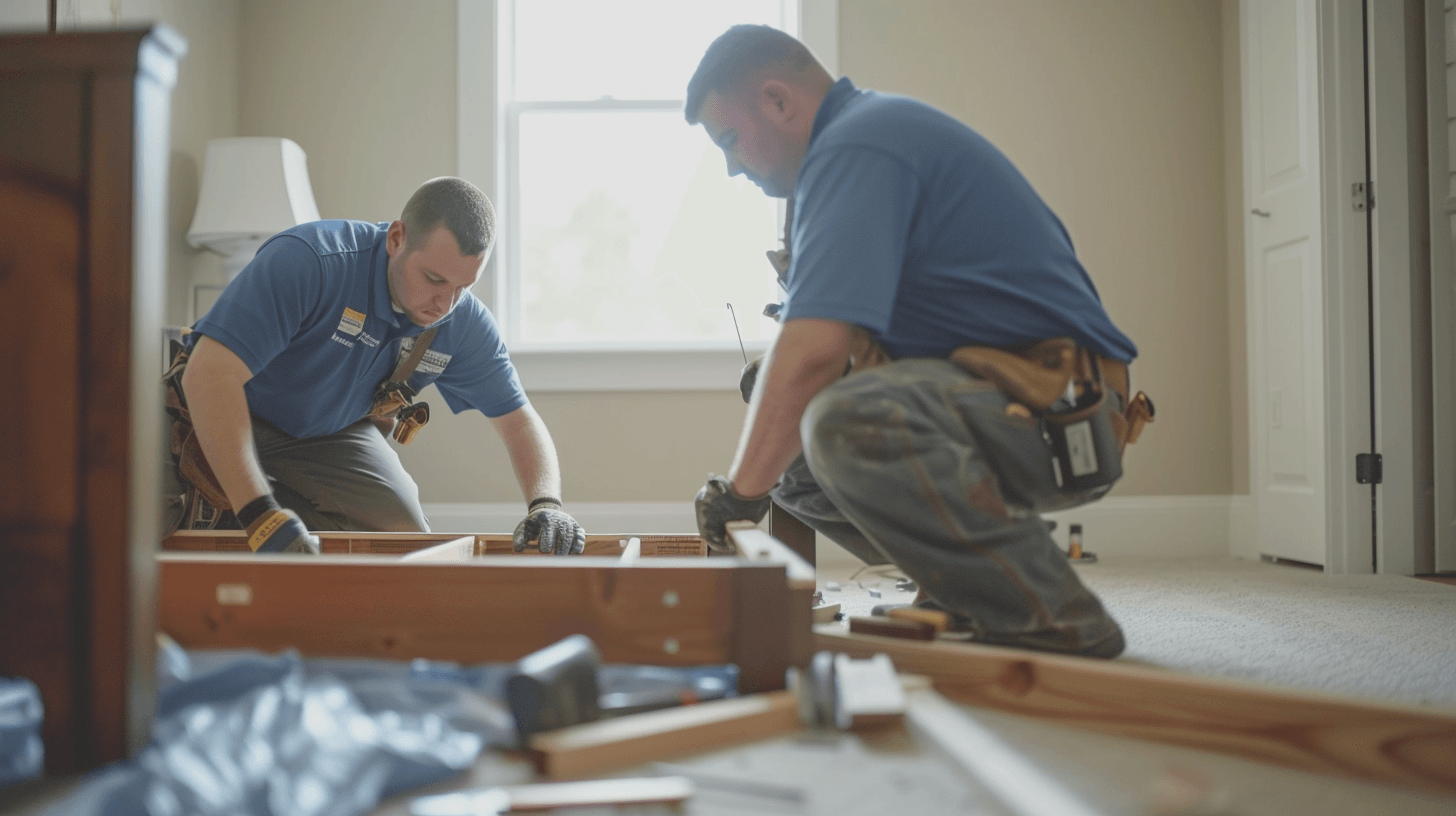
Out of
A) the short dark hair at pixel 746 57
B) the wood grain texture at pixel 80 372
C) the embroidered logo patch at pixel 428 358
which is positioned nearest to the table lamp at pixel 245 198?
the embroidered logo patch at pixel 428 358

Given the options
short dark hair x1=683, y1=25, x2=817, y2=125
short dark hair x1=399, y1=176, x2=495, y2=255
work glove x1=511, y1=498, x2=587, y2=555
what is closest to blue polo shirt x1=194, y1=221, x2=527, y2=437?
short dark hair x1=399, y1=176, x2=495, y2=255

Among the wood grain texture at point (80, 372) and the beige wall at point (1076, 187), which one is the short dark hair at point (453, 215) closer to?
the wood grain texture at point (80, 372)

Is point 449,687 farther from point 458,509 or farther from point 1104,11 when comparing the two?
point 1104,11

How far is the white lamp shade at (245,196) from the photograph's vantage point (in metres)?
3.22

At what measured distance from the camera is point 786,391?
1.38 meters

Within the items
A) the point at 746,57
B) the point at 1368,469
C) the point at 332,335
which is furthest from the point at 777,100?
the point at 1368,469

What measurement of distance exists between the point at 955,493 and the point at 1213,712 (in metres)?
0.41

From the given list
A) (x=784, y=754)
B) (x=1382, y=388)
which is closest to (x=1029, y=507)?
(x=784, y=754)

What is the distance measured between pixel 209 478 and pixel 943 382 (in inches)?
65.5

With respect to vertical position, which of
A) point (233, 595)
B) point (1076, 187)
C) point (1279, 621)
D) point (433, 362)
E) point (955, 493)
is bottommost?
point (1279, 621)

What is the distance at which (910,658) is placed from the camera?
1165mm

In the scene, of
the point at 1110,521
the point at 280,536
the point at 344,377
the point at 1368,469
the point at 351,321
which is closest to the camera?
the point at 280,536

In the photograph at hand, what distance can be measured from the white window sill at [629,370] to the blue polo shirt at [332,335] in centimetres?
114

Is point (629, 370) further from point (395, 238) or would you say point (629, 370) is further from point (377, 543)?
point (377, 543)
